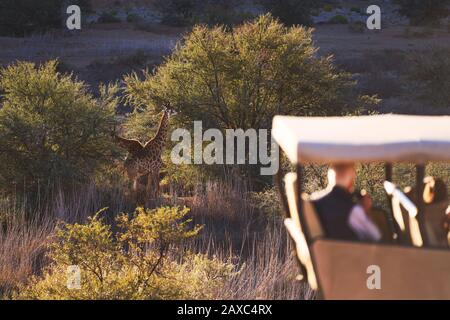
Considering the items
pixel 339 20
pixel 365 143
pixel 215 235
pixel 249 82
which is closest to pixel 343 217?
pixel 365 143

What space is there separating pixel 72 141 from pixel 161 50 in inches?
1161

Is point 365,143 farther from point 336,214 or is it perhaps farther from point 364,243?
point 364,243

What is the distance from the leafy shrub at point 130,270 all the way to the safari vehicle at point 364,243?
1.57 metres

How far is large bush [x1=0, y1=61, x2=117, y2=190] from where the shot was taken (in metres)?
12.2

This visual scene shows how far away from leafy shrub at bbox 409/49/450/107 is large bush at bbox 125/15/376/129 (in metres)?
13.6

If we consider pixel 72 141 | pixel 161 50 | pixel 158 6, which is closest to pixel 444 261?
pixel 72 141

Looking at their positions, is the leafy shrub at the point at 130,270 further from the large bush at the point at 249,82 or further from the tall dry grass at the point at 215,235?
the large bush at the point at 249,82

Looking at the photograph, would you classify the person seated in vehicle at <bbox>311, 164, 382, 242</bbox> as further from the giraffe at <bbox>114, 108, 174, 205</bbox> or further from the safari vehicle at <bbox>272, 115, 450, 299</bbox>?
the giraffe at <bbox>114, 108, 174, 205</bbox>

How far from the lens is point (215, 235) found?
11273mm

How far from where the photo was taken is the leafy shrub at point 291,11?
54531 mm

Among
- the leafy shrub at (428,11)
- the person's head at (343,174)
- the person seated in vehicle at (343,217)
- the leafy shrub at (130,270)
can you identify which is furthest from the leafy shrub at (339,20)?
the person seated in vehicle at (343,217)

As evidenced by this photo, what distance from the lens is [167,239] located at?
8000mm

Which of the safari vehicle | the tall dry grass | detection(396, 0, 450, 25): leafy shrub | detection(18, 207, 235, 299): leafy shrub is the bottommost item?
the tall dry grass

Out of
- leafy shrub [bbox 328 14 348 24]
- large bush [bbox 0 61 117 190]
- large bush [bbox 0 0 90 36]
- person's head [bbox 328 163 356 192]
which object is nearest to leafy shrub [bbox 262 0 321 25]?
leafy shrub [bbox 328 14 348 24]
